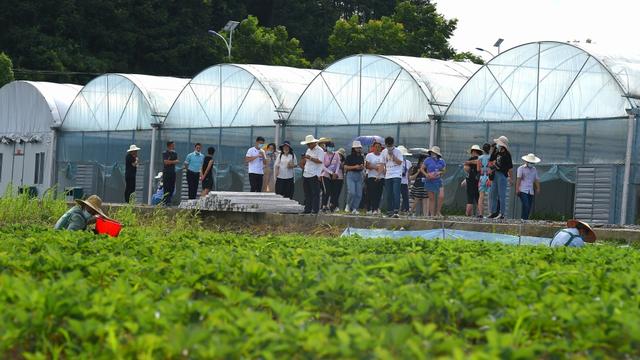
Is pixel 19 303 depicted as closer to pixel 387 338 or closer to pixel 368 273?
pixel 387 338

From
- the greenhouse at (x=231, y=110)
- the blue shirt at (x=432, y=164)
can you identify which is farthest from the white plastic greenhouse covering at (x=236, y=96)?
the blue shirt at (x=432, y=164)

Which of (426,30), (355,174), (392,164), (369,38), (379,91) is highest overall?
(426,30)

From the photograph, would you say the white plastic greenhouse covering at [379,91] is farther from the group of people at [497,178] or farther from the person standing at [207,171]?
the group of people at [497,178]

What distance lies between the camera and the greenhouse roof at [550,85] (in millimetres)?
24625

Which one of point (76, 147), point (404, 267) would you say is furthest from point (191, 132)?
point (404, 267)

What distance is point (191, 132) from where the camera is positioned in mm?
34688

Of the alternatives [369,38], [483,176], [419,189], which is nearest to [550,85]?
[483,176]

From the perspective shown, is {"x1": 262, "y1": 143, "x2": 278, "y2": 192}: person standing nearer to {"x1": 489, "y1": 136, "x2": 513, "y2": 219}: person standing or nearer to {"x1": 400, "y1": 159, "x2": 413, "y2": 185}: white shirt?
{"x1": 400, "y1": 159, "x2": 413, "y2": 185}: white shirt

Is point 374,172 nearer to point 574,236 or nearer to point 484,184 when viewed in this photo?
point 484,184

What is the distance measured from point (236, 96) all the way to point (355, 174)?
420 inches

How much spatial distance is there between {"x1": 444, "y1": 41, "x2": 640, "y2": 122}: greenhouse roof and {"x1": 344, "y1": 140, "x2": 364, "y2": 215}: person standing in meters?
4.70

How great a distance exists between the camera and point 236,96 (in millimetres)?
33562

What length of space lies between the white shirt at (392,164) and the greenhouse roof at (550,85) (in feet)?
15.8

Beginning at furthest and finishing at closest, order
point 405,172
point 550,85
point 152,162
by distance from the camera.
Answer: point 152,162, point 550,85, point 405,172
